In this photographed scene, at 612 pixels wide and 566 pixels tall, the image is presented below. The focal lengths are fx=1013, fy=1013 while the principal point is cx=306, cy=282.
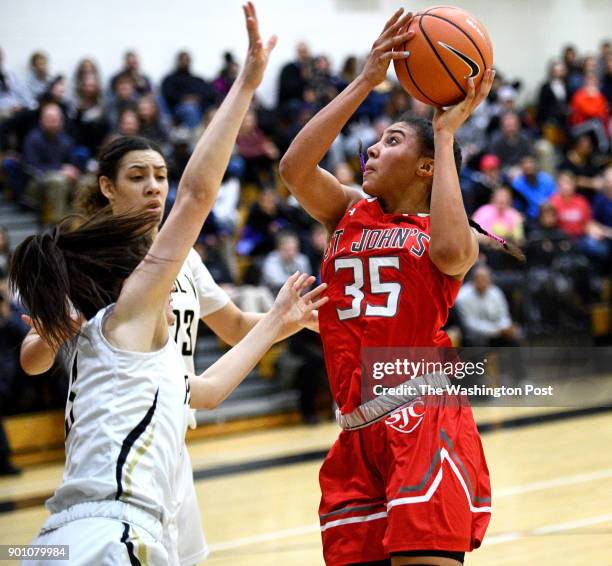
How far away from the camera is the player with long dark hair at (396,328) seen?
294 cm

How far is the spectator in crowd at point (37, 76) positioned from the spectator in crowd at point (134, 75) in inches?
32.6

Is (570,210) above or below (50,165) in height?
below

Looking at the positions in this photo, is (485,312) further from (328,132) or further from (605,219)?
(328,132)

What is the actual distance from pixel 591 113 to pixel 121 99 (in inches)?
308

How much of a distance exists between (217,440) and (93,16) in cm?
636

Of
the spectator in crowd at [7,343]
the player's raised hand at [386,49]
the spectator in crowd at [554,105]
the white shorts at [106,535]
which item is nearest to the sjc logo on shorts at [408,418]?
the white shorts at [106,535]

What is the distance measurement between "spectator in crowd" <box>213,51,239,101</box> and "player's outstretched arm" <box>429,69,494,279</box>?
1057cm

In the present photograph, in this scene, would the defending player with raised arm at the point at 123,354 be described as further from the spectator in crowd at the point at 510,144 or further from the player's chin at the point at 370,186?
the spectator in crowd at the point at 510,144

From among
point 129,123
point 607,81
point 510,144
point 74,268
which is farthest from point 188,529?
point 607,81

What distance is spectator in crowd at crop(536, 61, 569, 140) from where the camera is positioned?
16484mm

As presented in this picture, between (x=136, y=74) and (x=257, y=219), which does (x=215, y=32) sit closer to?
(x=136, y=74)

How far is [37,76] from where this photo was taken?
1212 centimetres

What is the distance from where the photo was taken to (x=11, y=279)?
101 inches
